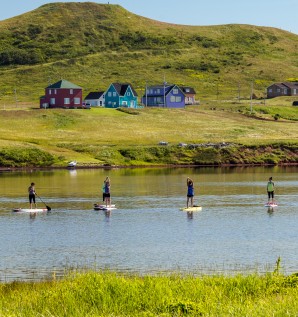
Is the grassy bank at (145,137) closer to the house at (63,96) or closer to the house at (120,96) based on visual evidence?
the house at (63,96)

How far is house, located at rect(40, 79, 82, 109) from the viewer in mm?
180250

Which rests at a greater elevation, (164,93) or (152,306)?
(164,93)

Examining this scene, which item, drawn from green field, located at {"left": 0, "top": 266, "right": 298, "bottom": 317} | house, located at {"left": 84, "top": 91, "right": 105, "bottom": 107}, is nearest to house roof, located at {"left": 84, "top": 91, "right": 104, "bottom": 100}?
house, located at {"left": 84, "top": 91, "right": 105, "bottom": 107}

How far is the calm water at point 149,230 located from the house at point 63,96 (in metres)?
94.4

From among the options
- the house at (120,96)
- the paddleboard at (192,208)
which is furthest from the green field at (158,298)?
the house at (120,96)

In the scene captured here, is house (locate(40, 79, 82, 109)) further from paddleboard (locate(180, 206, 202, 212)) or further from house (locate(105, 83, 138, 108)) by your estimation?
paddleboard (locate(180, 206, 202, 212))

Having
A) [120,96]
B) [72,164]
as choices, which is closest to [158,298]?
[72,164]

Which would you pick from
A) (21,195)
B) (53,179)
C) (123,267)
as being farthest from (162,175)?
(123,267)

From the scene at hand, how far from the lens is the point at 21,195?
71812 millimetres

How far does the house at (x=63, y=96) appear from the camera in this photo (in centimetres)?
18025

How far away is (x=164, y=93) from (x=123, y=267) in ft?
532

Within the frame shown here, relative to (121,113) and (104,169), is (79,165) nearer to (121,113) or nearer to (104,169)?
(104,169)

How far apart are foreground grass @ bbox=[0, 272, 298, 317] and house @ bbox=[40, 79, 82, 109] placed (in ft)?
503

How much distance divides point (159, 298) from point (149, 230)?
2450 cm
